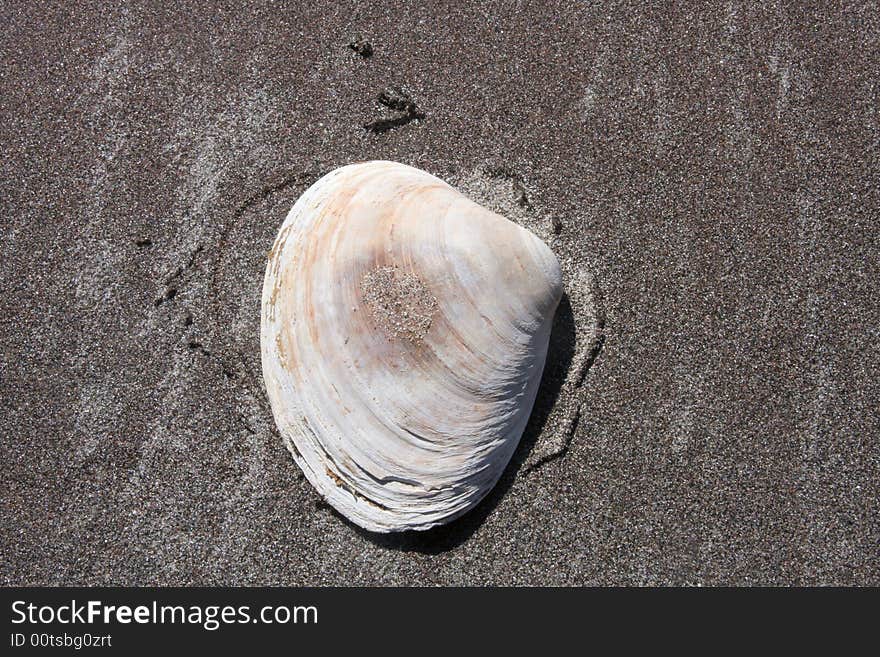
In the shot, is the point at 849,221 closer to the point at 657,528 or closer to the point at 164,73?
the point at 657,528

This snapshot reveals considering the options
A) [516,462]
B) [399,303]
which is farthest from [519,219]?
[516,462]

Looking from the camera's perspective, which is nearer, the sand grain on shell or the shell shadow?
the sand grain on shell

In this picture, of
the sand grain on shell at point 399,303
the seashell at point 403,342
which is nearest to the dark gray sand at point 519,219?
the seashell at point 403,342

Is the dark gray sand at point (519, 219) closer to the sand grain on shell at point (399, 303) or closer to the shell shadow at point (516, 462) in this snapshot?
the shell shadow at point (516, 462)

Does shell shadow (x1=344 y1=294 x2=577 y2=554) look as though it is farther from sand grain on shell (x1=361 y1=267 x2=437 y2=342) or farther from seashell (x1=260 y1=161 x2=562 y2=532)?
sand grain on shell (x1=361 y1=267 x2=437 y2=342)

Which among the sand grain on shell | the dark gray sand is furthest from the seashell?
the dark gray sand

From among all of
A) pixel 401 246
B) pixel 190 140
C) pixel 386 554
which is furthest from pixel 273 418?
pixel 190 140
